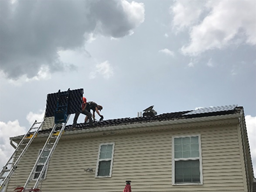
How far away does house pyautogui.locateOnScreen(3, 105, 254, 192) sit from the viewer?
8516 millimetres

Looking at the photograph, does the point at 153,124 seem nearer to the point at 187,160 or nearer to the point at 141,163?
the point at 141,163

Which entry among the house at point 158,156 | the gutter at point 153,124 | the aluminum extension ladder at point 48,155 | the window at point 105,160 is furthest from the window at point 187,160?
the aluminum extension ladder at point 48,155

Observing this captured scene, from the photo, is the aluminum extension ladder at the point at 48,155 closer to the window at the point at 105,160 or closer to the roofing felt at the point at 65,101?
the roofing felt at the point at 65,101

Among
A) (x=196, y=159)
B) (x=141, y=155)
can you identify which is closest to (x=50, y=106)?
(x=141, y=155)

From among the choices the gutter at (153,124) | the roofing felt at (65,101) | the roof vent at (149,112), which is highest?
the roof vent at (149,112)

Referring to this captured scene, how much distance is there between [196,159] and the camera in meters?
8.87

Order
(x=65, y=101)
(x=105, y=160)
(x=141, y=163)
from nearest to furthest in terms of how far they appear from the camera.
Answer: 1. (x=141, y=163)
2. (x=105, y=160)
3. (x=65, y=101)

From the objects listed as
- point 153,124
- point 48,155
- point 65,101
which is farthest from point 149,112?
point 48,155

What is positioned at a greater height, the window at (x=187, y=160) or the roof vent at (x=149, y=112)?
the roof vent at (x=149, y=112)

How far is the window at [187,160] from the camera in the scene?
8664mm

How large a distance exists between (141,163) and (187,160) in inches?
66.7

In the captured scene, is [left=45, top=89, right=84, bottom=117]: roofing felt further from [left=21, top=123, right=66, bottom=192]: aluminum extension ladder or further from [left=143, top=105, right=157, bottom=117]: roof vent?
[left=143, top=105, right=157, bottom=117]: roof vent

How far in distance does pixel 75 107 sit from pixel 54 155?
2.60 meters

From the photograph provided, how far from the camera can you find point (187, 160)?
8992 mm
